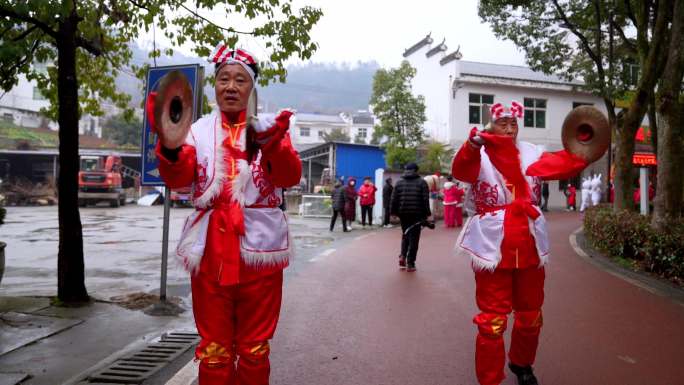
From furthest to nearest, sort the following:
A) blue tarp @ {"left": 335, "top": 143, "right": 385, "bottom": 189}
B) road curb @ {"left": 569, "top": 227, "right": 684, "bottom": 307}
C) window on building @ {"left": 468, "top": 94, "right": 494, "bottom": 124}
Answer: blue tarp @ {"left": 335, "top": 143, "right": 385, "bottom": 189} → window on building @ {"left": 468, "top": 94, "right": 494, "bottom": 124} → road curb @ {"left": 569, "top": 227, "right": 684, "bottom": 307}

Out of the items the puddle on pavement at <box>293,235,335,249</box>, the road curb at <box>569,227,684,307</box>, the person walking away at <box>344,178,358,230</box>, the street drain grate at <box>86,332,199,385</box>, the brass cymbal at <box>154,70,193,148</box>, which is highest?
the brass cymbal at <box>154,70,193,148</box>

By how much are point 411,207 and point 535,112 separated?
24.6m

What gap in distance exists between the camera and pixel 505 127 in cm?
387

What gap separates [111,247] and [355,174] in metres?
20.2

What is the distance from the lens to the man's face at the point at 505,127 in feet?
12.7

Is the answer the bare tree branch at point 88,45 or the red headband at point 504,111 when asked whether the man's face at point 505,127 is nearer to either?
the red headband at point 504,111

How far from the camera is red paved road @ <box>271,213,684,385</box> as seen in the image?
4.26m

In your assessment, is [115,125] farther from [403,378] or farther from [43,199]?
[403,378]

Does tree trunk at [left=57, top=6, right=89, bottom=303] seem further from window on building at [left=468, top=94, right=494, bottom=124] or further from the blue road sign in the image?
window on building at [left=468, top=94, right=494, bottom=124]

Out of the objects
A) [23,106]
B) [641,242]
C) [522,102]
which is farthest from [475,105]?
[23,106]

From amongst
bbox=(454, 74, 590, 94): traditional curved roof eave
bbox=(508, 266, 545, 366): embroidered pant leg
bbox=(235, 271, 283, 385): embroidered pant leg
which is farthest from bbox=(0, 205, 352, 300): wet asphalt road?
bbox=(454, 74, 590, 94): traditional curved roof eave

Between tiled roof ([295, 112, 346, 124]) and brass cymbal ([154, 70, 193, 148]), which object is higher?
tiled roof ([295, 112, 346, 124])

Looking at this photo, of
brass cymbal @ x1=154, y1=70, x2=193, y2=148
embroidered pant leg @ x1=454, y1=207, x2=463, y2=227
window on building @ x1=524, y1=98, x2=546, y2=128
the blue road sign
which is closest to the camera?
brass cymbal @ x1=154, y1=70, x2=193, y2=148

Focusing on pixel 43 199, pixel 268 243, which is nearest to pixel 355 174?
pixel 43 199
